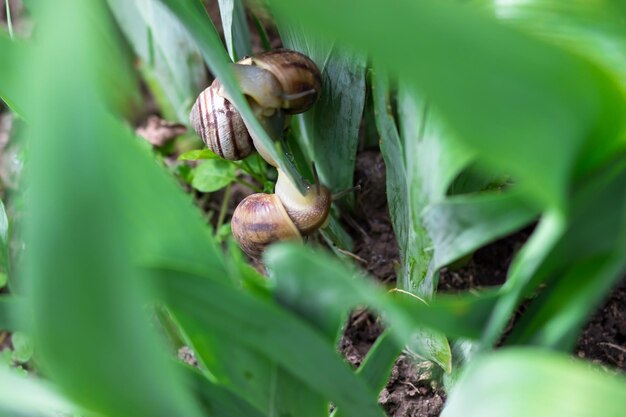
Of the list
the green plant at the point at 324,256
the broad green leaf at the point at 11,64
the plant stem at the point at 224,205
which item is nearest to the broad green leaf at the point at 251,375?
the green plant at the point at 324,256

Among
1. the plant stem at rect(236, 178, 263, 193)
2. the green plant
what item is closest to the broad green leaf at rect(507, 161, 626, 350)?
the green plant

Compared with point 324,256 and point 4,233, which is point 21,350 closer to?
point 4,233

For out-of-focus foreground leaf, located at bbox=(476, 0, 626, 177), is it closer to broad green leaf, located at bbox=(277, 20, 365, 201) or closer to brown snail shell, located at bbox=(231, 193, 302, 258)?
broad green leaf, located at bbox=(277, 20, 365, 201)

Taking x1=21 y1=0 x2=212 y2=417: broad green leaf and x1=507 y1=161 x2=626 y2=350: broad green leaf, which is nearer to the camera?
x1=21 y1=0 x2=212 y2=417: broad green leaf

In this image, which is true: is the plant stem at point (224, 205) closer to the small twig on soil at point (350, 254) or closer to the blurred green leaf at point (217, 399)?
the small twig on soil at point (350, 254)

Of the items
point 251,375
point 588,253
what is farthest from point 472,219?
point 251,375

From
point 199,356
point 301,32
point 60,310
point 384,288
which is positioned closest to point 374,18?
point 60,310
